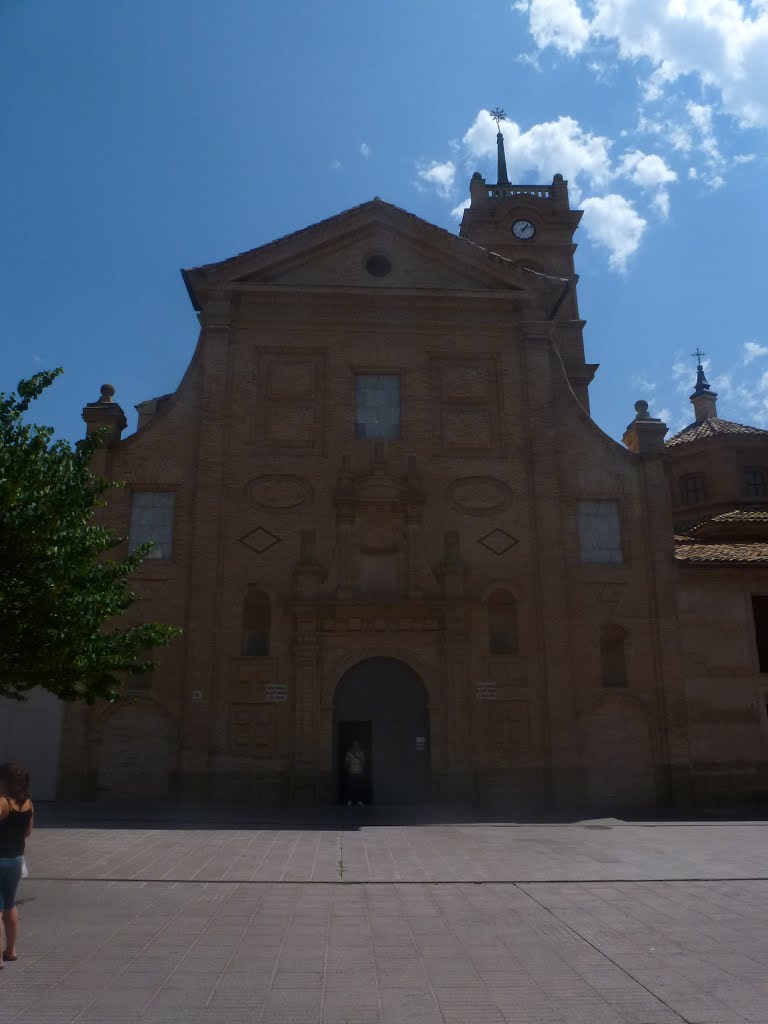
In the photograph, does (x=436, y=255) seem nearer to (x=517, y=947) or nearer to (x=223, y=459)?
(x=223, y=459)

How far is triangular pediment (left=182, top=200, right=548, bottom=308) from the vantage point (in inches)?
880

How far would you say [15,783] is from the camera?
284 inches

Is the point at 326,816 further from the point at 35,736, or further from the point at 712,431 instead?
the point at 712,431

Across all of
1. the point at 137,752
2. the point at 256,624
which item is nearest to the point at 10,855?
the point at 137,752

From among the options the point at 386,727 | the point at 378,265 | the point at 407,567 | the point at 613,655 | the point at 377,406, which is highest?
the point at 378,265

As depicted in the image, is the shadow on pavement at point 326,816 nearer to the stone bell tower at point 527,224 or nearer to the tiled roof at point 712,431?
the tiled roof at point 712,431

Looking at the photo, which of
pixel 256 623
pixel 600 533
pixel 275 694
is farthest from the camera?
pixel 600 533

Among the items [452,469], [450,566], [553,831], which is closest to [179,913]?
[553,831]

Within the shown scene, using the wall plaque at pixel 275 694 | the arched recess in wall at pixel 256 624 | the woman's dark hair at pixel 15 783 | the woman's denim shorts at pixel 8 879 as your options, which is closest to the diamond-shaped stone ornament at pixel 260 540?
the arched recess in wall at pixel 256 624

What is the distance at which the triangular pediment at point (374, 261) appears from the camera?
2236 centimetres

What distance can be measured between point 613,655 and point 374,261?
12.2 meters

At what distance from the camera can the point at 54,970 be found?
21.8 ft

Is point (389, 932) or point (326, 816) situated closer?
point (389, 932)

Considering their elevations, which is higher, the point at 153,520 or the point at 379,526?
the point at 153,520
